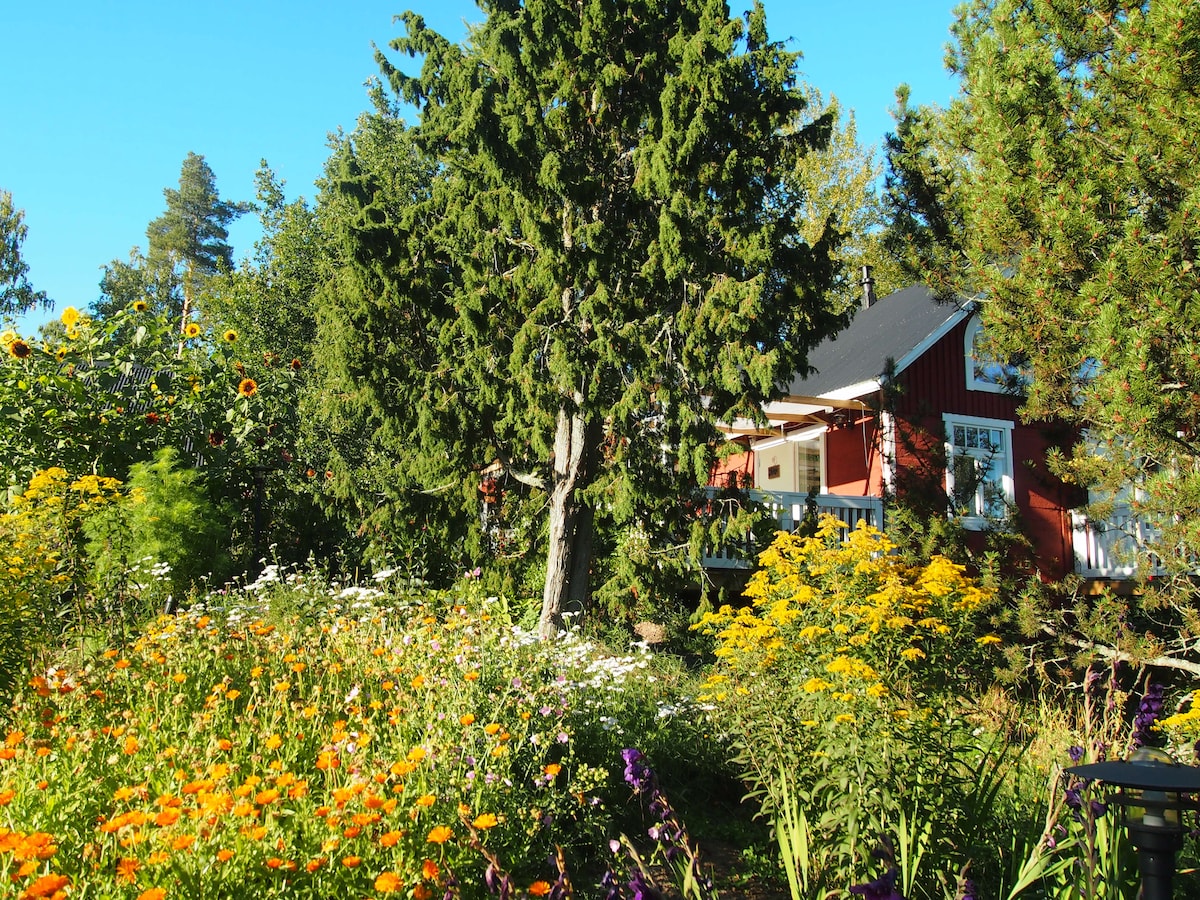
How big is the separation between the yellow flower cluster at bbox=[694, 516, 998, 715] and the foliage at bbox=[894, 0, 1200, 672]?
7.35 feet

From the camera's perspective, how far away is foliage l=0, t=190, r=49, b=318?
90.1ft

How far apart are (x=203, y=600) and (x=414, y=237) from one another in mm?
4113

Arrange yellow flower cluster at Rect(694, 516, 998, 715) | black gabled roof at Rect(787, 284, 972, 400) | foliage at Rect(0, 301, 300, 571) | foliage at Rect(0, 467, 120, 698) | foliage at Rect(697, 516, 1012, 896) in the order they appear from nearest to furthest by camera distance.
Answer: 1. foliage at Rect(697, 516, 1012, 896)
2. foliage at Rect(0, 467, 120, 698)
3. yellow flower cluster at Rect(694, 516, 998, 715)
4. foliage at Rect(0, 301, 300, 571)
5. black gabled roof at Rect(787, 284, 972, 400)

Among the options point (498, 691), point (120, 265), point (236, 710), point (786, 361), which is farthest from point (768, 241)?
point (120, 265)

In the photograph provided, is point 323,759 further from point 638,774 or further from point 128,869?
point 638,774

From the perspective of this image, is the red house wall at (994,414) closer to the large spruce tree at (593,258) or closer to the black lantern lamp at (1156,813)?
the large spruce tree at (593,258)

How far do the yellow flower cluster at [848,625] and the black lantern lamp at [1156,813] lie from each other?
4.47ft

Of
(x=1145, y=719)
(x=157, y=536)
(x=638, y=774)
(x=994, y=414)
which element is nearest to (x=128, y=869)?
(x=638, y=774)

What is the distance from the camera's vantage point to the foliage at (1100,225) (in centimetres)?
650

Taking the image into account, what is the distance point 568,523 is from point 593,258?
264cm

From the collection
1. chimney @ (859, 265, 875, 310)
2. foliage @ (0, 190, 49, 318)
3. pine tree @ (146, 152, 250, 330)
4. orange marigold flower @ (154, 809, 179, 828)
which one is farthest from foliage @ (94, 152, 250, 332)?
orange marigold flower @ (154, 809, 179, 828)

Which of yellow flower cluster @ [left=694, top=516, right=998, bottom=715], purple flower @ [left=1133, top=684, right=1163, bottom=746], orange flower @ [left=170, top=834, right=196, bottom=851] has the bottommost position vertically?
purple flower @ [left=1133, top=684, right=1163, bottom=746]

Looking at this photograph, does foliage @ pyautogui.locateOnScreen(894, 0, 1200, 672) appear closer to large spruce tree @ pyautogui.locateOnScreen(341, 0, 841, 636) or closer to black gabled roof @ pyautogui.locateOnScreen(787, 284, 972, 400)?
large spruce tree @ pyautogui.locateOnScreen(341, 0, 841, 636)

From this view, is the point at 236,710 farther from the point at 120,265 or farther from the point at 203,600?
the point at 120,265
